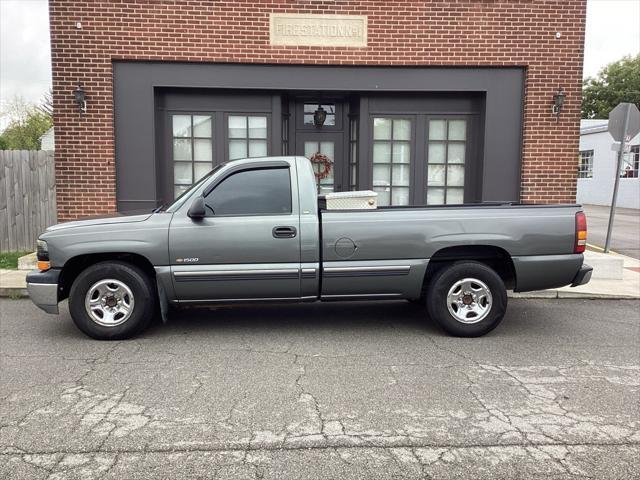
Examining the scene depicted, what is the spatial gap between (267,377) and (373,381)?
87 centimetres

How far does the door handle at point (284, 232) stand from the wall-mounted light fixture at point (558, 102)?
248 inches

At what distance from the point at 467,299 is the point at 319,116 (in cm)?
541

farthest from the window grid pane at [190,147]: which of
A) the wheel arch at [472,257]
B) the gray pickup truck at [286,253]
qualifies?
the wheel arch at [472,257]

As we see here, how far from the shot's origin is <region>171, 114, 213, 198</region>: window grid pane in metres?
9.92

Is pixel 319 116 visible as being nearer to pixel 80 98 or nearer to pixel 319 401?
pixel 80 98

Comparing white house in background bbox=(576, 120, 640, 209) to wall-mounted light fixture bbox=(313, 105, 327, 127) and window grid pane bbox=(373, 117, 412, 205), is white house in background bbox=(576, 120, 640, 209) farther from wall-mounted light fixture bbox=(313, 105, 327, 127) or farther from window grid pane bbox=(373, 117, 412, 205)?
wall-mounted light fixture bbox=(313, 105, 327, 127)

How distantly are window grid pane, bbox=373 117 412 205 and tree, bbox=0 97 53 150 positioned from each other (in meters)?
32.4

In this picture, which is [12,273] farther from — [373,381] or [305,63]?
[373,381]

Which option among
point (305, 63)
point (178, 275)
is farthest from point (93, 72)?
point (178, 275)

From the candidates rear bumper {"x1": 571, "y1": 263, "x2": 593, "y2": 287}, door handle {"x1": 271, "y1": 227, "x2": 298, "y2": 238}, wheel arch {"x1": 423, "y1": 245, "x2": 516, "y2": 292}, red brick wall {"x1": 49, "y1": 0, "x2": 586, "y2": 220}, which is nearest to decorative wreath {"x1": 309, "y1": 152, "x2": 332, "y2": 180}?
red brick wall {"x1": 49, "y1": 0, "x2": 586, "y2": 220}

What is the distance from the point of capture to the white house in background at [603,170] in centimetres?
2916

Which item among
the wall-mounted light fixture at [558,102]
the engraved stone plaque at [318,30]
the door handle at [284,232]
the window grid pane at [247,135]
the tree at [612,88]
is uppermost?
the tree at [612,88]

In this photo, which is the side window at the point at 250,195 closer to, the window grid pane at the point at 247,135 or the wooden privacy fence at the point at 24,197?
the window grid pane at the point at 247,135

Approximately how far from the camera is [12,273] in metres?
9.00
